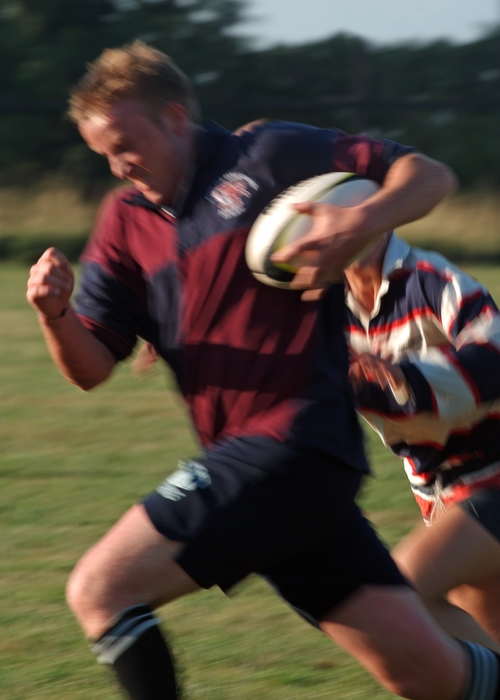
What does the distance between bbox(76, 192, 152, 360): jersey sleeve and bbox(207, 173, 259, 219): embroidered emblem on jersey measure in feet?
0.85

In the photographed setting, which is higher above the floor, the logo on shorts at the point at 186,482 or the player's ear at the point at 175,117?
the player's ear at the point at 175,117

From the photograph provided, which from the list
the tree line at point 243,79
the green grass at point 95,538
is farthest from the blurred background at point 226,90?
the green grass at point 95,538

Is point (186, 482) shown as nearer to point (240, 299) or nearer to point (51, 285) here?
point (240, 299)

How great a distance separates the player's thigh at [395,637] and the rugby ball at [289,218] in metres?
0.73

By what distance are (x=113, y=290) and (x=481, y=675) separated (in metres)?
1.28

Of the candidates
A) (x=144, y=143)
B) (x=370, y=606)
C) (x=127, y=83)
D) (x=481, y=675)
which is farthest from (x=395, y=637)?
(x=127, y=83)

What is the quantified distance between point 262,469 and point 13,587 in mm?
1992

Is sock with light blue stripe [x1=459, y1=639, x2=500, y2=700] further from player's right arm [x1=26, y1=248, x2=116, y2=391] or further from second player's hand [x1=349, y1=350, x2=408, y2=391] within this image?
→ player's right arm [x1=26, y1=248, x2=116, y2=391]

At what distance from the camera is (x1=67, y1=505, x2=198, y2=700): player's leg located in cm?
233

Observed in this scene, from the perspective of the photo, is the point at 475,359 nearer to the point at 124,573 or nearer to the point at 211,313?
the point at 211,313

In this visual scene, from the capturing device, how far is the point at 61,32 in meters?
19.6

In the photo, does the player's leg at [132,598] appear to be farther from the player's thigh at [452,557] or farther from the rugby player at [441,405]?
the player's thigh at [452,557]

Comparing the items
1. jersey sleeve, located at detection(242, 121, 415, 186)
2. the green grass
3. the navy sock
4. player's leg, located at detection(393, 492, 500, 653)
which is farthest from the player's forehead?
the green grass

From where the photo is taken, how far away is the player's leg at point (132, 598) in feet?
7.65
